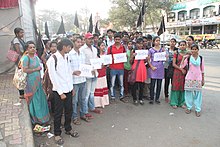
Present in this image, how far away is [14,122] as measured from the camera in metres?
3.59

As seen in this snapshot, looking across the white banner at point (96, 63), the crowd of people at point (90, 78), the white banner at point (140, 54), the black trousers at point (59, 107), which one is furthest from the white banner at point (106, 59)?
the black trousers at point (59, 107)

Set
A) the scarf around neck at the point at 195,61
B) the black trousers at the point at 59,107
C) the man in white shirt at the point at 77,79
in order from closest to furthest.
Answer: the black trousers at the point at 59,107 < the man in white shirt at the point at 77,79 < the scarf around neck at the point at 195,61

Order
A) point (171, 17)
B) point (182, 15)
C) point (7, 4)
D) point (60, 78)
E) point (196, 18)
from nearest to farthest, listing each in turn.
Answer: point (60, 78), point (7, 4), point (196, 18), point (182, 15), point (171, 17)

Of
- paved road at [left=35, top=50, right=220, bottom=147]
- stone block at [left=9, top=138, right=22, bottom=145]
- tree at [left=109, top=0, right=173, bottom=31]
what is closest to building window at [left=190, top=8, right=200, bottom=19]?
tree at [left=109, top=0, right=173, bottom=31]

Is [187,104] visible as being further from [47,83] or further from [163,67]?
[47,83]

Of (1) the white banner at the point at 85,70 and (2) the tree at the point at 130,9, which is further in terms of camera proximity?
(2) the tree at the point at 130,9

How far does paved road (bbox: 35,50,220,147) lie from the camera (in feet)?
11.1

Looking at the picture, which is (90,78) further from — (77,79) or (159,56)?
(159,56)

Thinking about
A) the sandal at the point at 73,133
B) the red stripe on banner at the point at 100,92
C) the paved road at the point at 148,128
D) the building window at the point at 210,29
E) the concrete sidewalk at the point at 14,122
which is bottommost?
the paved road at the point at 148,128

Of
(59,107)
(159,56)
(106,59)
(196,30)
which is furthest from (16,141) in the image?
(196,30)

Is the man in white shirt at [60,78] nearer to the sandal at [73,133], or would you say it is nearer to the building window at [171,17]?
the sandal at [73,133]

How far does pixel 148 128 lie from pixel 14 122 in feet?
8.15

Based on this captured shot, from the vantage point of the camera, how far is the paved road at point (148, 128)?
3.38 metres

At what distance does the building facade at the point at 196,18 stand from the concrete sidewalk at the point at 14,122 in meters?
32.1
